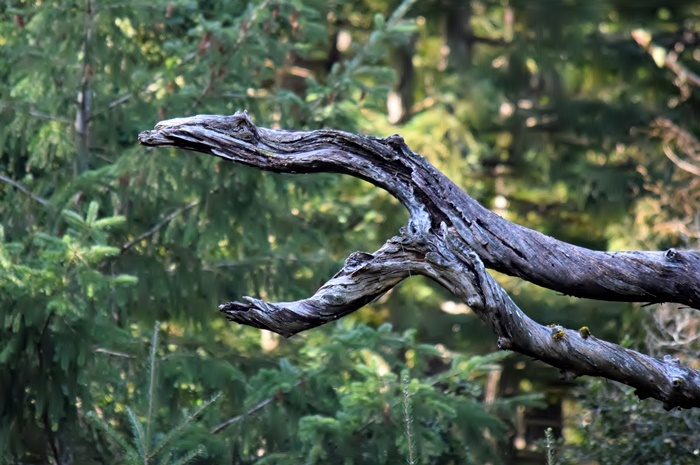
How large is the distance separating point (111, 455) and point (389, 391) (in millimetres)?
2199

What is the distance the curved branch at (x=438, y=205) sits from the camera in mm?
4230

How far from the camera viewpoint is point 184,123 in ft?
13.7

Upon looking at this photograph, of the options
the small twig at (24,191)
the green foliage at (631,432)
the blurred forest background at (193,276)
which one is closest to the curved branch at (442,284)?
the blurred forest background at (193,276)

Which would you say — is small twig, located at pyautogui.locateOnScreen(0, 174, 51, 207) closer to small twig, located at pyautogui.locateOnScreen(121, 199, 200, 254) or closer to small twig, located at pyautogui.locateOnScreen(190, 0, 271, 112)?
small twig, located at pyautogui.locateOnScreen(121, 199, 200, 254)

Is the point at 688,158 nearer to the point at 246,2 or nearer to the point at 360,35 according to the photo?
the point at 360,35

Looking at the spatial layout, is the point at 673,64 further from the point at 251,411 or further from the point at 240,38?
the point at 251,411

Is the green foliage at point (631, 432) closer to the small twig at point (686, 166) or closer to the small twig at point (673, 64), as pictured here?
the small twig at point (686, 166)

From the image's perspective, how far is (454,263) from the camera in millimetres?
4055

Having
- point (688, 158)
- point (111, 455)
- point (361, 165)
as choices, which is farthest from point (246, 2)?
point (688, 158)

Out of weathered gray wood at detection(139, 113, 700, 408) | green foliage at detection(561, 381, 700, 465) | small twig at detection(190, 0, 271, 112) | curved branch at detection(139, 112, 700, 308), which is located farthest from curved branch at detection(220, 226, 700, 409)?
small twig at detection(190, 0, 271, 112)

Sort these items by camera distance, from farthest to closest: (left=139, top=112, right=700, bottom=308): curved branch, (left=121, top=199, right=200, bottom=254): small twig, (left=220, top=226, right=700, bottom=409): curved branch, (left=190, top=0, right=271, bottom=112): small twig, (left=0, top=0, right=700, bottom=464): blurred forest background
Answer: (left=121, top=199, right=200, bottom=254): small twig
(left=190, top=0, right=271, bottom=112): small twig
(left=0, top=0, right=700, bottom=464): blurred forest background
(left=139, top=112, right=700, bottom=308): curved branch
(left=220, top=226, right=700, bottom=409): curved branch

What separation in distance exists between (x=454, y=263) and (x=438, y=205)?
39 cm

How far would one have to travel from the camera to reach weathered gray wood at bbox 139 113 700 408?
407cm

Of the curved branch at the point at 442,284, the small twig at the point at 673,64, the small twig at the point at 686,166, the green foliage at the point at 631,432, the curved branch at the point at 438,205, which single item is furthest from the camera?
the small twig at the point at 673,64
